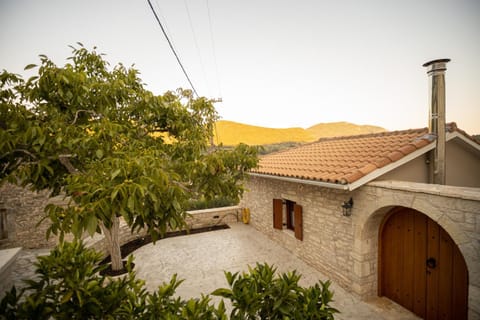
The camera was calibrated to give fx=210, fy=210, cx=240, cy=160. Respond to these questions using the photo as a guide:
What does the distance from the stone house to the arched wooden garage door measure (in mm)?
18

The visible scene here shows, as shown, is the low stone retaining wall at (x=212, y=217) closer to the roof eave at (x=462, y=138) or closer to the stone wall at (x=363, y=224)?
the stone wall at (x=363, y=224)

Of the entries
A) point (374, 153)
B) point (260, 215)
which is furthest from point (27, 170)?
point (260, 215)

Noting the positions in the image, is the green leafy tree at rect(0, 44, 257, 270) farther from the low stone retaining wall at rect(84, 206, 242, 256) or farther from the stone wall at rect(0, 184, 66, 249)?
the stone wall at rect(0, 184, 66, 249)

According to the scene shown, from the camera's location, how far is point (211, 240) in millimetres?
8945

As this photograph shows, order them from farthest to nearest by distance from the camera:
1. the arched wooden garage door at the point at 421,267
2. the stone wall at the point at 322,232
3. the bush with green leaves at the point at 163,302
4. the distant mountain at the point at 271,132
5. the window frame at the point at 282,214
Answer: the distant mountain at the point at 271,132
the window frame at the point at 282,214
the stone wall at the point at 322,232
the arched wooden garage door at the point at 421,267
the bush with green leaves at the point at 163,302

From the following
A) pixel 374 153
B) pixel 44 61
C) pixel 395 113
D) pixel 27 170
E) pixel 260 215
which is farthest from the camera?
pixel 395 113

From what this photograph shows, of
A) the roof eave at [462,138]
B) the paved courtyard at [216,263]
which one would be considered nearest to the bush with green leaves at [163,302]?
the paved courtyard at [216,263]

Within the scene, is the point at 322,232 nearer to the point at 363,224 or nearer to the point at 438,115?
the point at 363,224

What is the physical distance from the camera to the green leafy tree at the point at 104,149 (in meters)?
1.81

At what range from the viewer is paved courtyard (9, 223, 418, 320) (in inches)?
185

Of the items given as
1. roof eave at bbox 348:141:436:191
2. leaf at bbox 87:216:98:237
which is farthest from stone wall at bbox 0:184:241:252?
leaf at bbox 87:216:98:237

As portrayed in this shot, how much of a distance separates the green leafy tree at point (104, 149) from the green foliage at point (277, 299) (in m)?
0.94

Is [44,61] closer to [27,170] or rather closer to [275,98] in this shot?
[27,170]

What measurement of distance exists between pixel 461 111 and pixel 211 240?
10930 millimetres
